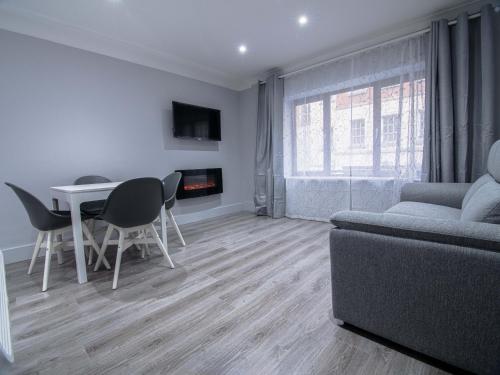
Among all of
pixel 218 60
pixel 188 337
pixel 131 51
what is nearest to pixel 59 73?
pixel 131 51

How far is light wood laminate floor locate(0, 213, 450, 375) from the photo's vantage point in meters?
1.12

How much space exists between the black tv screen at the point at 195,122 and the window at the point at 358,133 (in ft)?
7.22

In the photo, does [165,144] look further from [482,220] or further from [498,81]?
[498,81]

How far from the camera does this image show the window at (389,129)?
2.88 metres

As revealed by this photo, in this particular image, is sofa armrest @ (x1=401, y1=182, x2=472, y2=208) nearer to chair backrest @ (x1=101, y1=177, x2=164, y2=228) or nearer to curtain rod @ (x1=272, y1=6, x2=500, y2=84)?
curtain rod @ (x1=272, y1=6, x2=500, y2=84)

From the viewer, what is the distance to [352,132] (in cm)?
322

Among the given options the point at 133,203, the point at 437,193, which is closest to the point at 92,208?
the point at 133,203

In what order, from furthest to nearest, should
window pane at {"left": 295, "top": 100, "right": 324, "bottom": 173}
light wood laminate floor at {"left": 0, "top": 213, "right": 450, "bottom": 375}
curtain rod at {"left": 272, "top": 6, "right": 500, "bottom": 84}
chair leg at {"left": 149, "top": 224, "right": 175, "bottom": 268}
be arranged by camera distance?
window pane at {"left": 295, "top": 100, "right": 324, "bottom": 173}
curtain rod at {"left": 272, "top": 6, "right": 500, "bottom": 84}
chair leg at {"left": 149, "top": 224, "right": 175, "bottom": 268}
light wood laminate floor at {"left": 0, "top": 213, "right": 450, "bottom": 375}

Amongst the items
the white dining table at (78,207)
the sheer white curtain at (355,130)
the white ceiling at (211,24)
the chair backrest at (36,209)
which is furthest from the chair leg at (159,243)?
the sheer white curtain at (355,130)

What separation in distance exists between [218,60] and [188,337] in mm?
3623

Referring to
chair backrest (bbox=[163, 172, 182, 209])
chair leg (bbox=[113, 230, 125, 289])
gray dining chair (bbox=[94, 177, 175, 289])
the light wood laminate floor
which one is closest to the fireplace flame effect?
chair backrest (bbox=[163, 172, 182, 209])

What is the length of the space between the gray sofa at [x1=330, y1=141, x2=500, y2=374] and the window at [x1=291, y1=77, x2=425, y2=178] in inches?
76.9

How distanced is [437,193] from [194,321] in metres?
2.42

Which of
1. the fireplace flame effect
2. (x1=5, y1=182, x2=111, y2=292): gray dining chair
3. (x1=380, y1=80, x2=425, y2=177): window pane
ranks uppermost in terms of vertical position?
(x1=380, y1=80, x2=425, y2=177): window pane
